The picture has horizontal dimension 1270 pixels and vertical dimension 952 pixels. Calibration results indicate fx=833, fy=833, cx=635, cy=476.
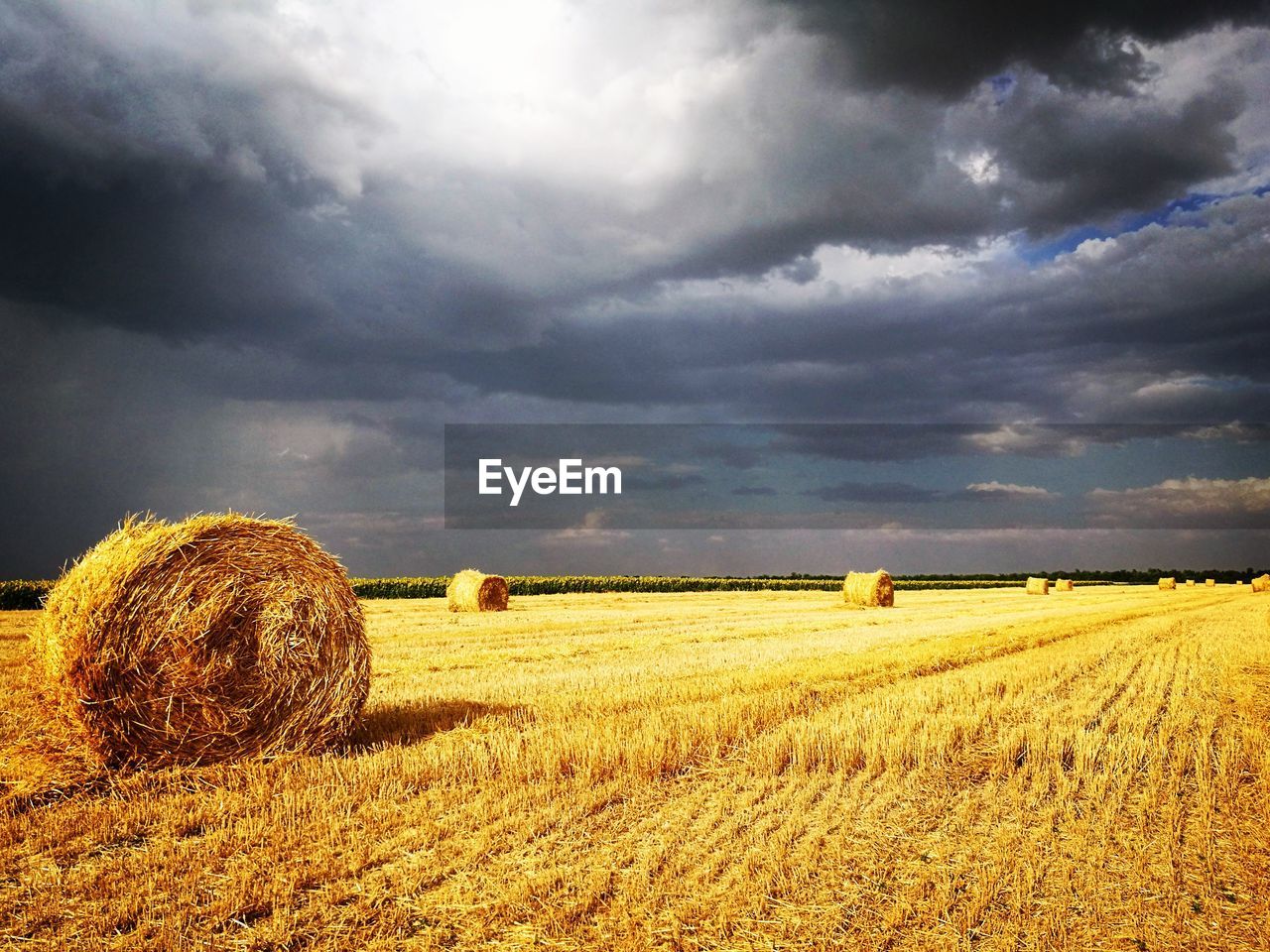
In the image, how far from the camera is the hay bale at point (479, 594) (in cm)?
2698

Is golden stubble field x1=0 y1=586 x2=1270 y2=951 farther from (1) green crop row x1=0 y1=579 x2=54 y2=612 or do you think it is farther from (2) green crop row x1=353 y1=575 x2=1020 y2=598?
(2) green crop row x1=353 y1=575 x2=1020 y2=598

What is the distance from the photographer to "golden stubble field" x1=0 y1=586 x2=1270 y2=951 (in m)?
4.00

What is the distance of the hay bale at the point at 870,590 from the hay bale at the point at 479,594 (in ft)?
42.7

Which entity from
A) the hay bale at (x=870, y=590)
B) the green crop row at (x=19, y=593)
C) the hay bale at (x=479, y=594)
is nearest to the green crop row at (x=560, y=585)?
the green crop row at (x=19, y=593)

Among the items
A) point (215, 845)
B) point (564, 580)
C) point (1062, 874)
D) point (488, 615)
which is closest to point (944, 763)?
point (1062, 874)

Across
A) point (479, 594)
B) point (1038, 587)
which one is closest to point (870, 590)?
point (479, 594)

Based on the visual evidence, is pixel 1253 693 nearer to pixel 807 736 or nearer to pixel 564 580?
pixel 807 736

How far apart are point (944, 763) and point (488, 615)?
19.0 meters

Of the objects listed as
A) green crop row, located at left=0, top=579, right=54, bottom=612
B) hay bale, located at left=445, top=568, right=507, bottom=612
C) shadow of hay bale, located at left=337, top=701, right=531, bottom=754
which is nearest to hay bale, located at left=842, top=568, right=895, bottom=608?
hay bale, located at left=445, top=568, right=507, bottom=612

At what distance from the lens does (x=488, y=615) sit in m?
24.6

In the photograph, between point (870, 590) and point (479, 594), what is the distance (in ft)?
47.8

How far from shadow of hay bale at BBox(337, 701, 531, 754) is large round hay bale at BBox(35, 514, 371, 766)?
14.3 inches

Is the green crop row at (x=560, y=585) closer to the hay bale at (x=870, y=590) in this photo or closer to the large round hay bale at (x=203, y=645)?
the hay bale at (x=870, y=590)

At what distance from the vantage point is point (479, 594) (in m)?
27.0
